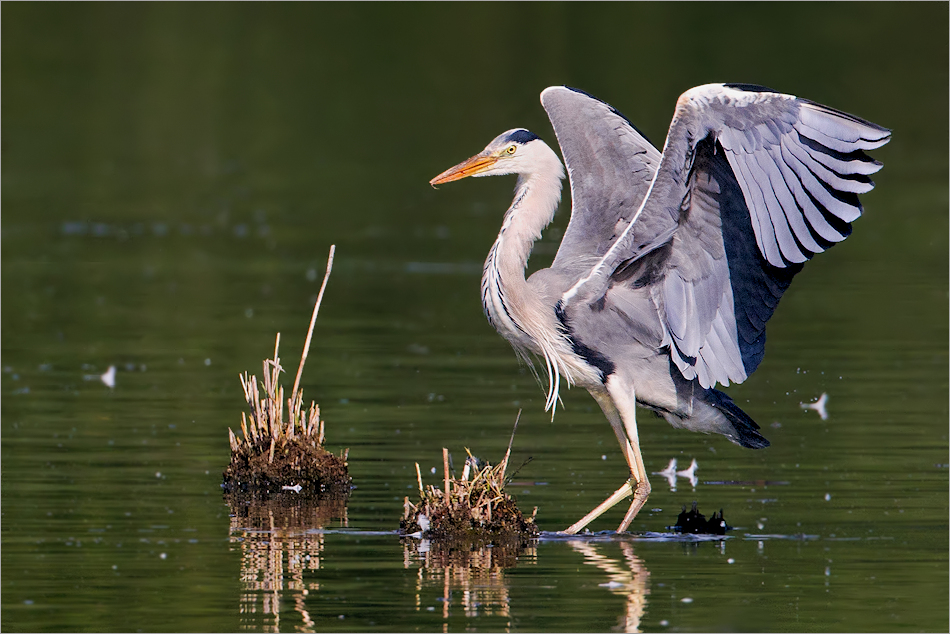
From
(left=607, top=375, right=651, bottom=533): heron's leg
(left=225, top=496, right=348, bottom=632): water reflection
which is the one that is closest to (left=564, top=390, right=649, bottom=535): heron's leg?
(left=607, top=375, right=651, bottom=533): heron's leg

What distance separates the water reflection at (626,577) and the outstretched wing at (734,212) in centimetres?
134

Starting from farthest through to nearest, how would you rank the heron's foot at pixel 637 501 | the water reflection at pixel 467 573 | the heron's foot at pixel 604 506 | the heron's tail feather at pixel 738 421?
the heron's tail feather at pixel 738 421, the heron's foot at pixel 637 501, the heron's foot at pixel 604 506, the water reflection at pixel 467 573

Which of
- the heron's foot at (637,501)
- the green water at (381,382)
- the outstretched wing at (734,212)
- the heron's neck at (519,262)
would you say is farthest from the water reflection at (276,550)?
the outstretched wing at (734,212)

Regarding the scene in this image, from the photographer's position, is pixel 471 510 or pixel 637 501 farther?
pixel 637 501

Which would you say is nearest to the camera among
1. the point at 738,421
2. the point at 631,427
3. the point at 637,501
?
the point at 637,501

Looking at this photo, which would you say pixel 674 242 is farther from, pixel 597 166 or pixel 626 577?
pixel 626 577

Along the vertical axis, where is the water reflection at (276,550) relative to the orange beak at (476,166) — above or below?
below

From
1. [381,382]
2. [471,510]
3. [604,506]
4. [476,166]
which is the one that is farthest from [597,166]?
[381,382]

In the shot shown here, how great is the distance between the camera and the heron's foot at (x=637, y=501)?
8797mm

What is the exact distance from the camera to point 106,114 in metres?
32.5

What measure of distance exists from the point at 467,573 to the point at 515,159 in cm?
274

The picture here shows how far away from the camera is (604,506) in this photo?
28.8ft

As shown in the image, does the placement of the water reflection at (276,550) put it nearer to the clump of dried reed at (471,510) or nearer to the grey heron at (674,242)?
the clump of dried reed at (471,510)

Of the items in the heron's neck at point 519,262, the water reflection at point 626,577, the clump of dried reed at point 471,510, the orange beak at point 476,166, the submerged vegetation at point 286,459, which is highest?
the orange beak at point 476,166
